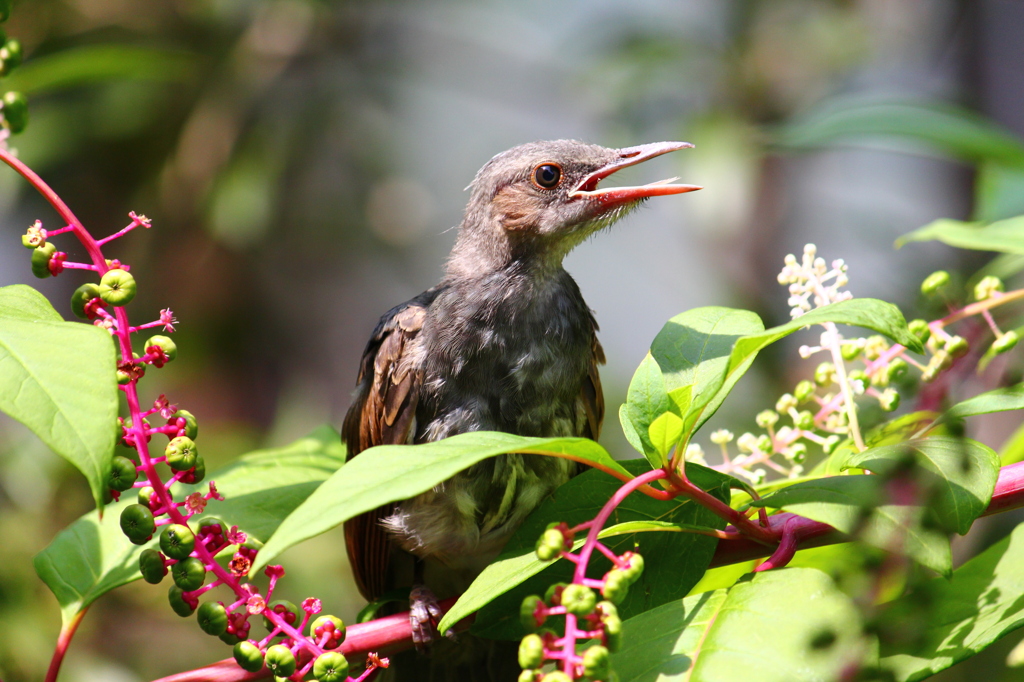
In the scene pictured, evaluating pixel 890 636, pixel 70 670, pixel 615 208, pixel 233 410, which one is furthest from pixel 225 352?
pixel 890 636

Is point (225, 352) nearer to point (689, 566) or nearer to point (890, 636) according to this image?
point (689, 566)

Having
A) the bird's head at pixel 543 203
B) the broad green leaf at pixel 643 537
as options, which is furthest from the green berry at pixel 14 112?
the bird's head at pixel 543 203

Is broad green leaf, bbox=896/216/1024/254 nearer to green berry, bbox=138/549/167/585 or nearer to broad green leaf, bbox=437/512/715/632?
broad green leaf, bbox=437/512/715/632

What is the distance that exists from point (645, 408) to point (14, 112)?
42.8 inches

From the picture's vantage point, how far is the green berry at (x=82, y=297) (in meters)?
1.07

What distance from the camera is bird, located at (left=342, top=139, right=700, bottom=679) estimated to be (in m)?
1.95

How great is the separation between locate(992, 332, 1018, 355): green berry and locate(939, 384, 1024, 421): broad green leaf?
0.28 ft

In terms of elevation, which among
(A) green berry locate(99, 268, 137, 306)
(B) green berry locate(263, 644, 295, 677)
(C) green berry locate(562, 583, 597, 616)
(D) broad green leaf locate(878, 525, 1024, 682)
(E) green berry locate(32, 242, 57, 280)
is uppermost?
(E) green berry locate(32, 242, 57, 280)

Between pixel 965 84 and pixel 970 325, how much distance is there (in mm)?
4097

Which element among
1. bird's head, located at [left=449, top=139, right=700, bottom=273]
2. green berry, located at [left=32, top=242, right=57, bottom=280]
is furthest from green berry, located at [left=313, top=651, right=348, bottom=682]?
bird's head, located at [left=449, top=139, right=700, bottom=273]

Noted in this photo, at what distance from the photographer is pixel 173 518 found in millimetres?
1050

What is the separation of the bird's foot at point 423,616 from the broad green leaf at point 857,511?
0.75m

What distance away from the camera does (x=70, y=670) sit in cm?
A: 384

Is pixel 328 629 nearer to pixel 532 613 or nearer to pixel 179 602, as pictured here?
pixel 179 602
